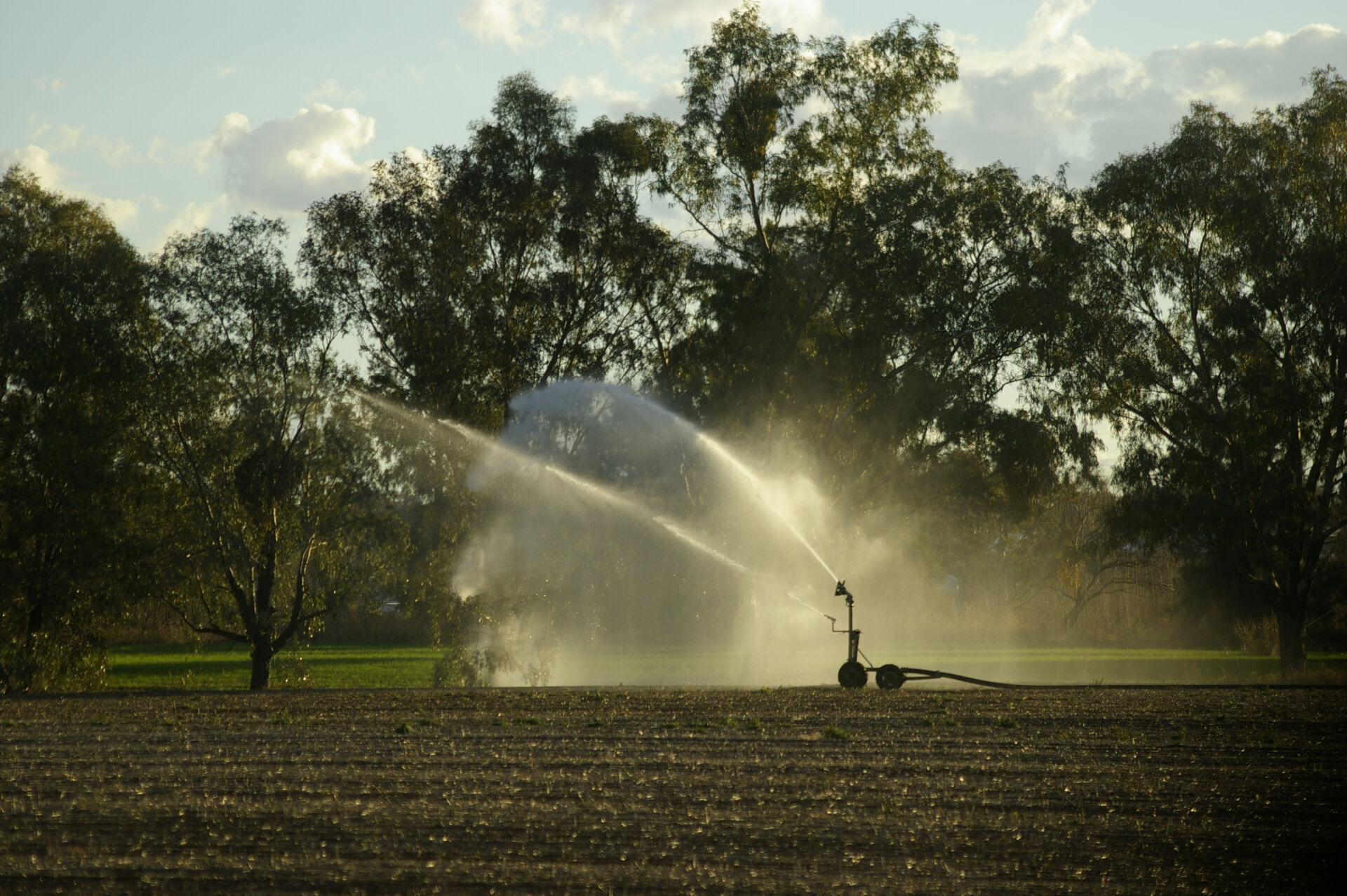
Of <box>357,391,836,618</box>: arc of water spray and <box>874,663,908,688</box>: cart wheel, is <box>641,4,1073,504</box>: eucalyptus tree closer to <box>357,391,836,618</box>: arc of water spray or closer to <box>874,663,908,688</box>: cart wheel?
<box>357,391,836,618</box>: arc of water spray

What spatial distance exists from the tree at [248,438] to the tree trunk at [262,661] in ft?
0.09

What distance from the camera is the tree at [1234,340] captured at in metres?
34.0

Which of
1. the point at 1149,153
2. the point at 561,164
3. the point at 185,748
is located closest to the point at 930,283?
the point at 1149,153

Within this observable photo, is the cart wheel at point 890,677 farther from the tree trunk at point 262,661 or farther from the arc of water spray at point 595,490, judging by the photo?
the tree trunk at point 262,661

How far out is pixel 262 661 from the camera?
29688 mm

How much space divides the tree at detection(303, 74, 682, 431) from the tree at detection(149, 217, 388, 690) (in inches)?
83.3

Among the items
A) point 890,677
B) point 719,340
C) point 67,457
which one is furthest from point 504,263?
point 890,677

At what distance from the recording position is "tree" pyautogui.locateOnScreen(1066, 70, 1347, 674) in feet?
111

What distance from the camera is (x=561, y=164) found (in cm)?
3472

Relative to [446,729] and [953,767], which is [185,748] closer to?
[446,729]

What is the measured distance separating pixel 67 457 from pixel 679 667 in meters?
20.7

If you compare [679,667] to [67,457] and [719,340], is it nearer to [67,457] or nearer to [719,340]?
[719,340]

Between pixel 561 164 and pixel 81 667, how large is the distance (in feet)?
61.8

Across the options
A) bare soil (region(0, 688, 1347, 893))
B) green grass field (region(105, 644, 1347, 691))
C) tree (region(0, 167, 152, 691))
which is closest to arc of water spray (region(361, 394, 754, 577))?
green grass field (region(105, 644, 1347, 691))
